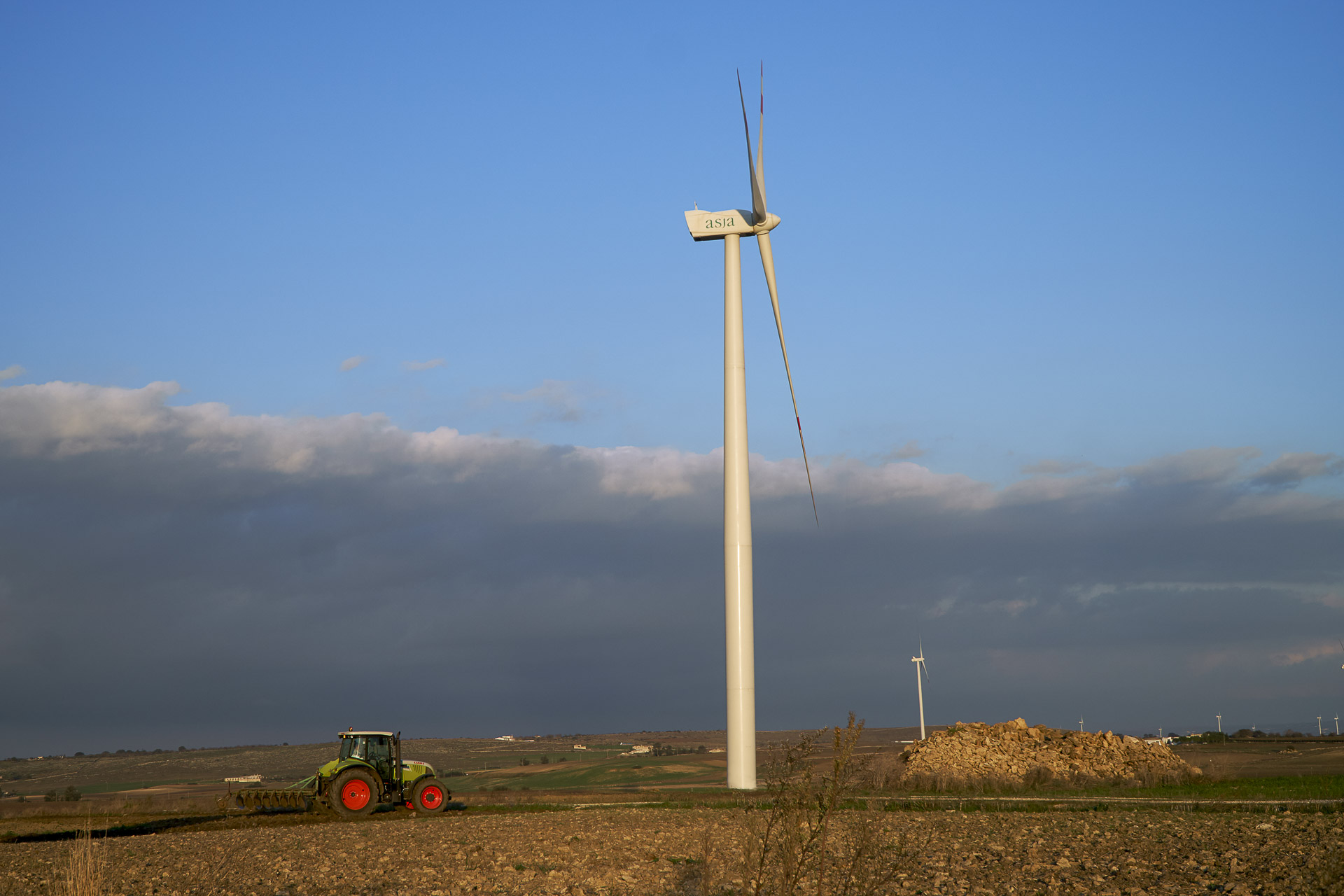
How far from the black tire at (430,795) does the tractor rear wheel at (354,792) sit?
4.01 ft

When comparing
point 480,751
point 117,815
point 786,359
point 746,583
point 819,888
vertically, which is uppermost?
point 786,359

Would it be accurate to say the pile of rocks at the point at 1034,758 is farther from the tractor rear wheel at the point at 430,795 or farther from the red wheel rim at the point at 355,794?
the red wheel rim at the point at 355,794

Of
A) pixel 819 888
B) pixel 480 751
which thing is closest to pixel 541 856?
pixel 819 888

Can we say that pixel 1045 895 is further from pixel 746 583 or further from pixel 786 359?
pixel 786 359

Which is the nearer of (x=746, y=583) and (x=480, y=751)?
(x=746, y=583)

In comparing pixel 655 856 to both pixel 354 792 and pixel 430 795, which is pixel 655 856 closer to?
pixel 430 795

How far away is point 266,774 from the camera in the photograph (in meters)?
84.4

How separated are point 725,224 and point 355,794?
23240 mm

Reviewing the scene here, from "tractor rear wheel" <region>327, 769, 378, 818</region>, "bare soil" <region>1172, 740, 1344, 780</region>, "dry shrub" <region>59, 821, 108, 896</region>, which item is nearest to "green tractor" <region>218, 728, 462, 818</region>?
"tractor rear wheel" <region>327, 769, 378, 818</region>

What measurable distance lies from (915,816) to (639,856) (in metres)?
9.33

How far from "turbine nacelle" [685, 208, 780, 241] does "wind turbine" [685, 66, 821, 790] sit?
26mm

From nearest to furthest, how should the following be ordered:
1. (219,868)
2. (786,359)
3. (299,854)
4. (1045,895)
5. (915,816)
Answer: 1. (1045,895)
2. (219,868)
3. (299,854)
4. (915,816)
5. (786,359)

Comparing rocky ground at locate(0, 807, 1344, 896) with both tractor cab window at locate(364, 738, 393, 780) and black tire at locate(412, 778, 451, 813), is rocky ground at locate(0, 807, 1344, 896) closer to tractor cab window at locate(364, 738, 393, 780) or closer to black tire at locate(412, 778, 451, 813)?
black tire at locate(412, 778, 451, 813)

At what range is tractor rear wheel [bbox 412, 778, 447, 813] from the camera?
31125 millimetres
